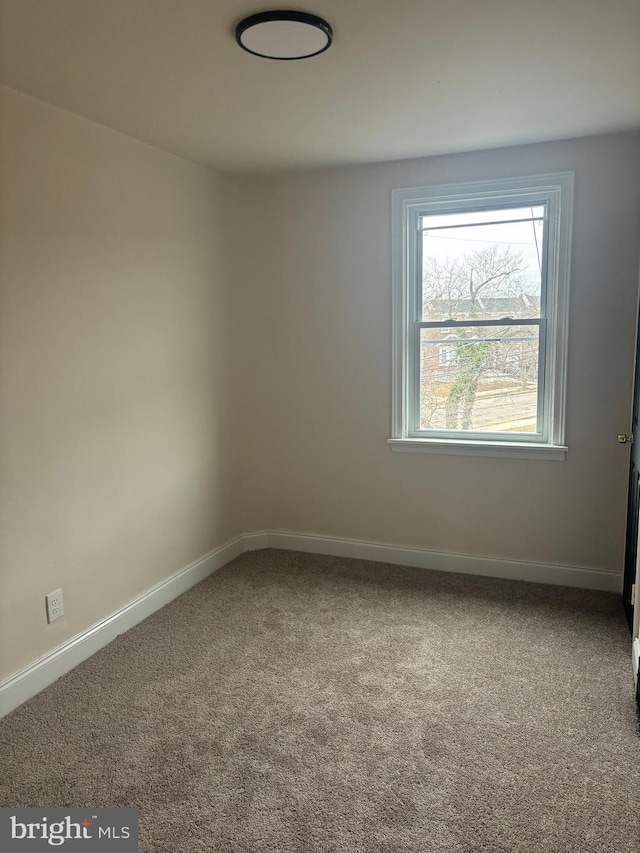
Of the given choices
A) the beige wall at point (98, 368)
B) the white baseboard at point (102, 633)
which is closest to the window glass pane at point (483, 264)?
the beige wall at point (98, 368)

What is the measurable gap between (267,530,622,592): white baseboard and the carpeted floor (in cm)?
14

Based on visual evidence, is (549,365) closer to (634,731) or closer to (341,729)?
(634,731)

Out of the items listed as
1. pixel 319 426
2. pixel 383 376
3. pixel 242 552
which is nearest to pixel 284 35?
pixel 383 376


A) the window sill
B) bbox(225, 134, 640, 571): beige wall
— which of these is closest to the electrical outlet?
bbox(225, 134, 640, 571): beige wall

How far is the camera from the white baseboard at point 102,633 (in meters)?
2.48

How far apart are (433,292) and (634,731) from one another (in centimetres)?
240

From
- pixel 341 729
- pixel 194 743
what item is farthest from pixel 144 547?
pixel 341 729

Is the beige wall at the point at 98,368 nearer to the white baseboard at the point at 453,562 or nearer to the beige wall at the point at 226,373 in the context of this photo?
the beige wall at the point at 226,373

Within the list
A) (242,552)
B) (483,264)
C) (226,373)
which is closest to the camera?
(483,264)

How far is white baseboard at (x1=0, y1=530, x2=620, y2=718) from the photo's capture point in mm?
2566

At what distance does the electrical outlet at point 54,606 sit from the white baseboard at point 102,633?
0.48 feet

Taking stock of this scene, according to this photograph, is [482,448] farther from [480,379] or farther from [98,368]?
[98,368]

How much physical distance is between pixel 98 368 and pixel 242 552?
5.69ft

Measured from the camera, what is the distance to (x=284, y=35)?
1952mm
